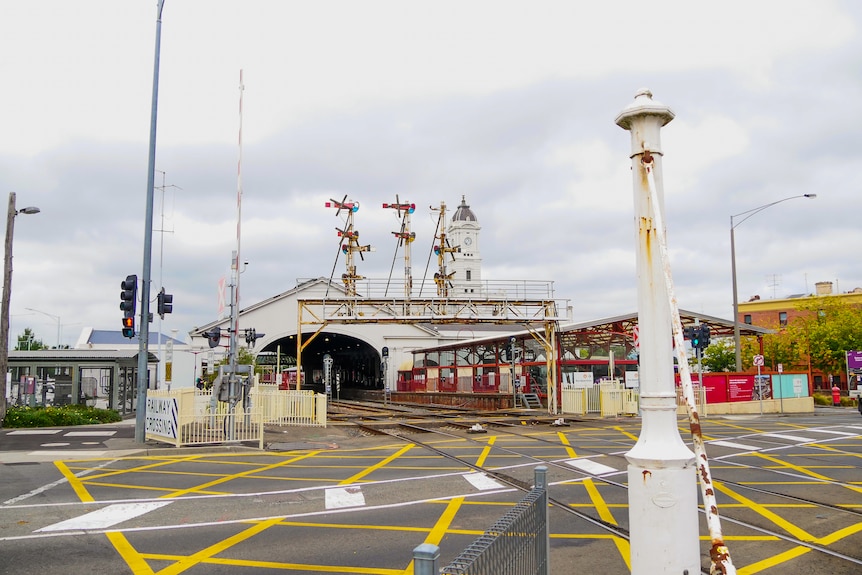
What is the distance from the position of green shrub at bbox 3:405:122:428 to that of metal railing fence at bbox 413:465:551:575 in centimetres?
2411

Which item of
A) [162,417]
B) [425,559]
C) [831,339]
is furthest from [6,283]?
[831,339]

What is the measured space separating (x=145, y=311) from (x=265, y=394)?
790cm

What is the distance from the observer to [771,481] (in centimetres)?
1230

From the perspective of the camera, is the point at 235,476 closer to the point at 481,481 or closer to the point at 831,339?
the point at 481,481

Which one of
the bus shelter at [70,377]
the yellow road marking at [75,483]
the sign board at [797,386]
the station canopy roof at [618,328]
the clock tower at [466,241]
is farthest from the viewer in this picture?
the clock tower at [466,241]

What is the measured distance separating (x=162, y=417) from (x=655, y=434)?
17014 mm

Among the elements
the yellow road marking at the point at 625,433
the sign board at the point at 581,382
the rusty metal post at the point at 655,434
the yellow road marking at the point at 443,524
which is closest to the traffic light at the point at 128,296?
the yellow road marking at the point at 443,524

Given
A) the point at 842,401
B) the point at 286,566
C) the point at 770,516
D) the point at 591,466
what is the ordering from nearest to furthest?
1. the point at 286,566
2. the point at 770,516
3. the point at 591,466
4. the point at 842,401

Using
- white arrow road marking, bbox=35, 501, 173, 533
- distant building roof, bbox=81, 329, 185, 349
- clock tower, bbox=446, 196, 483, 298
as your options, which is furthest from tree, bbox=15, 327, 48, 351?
white arrow road marking, bbox=35, 501, 173, 533

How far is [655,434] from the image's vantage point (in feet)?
12.5

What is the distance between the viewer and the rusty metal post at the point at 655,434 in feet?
12.1

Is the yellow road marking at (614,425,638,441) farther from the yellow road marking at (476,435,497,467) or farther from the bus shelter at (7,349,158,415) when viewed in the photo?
the bus shelter at (7,349,158,415)

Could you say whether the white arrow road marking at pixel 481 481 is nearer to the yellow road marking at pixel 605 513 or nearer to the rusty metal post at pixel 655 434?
the yellow road marking at pixel 605 513

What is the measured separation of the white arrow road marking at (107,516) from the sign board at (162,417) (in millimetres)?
7336
